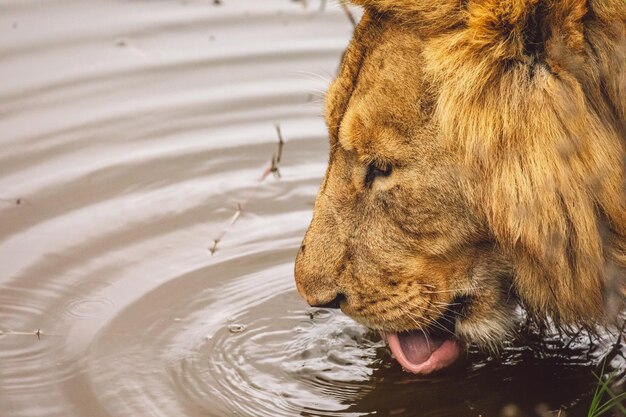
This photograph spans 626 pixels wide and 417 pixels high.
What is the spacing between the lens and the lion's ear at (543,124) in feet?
10.6

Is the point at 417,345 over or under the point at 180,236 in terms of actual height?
over

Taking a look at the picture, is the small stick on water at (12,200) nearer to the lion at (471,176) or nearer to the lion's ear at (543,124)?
the lion at (471,176)

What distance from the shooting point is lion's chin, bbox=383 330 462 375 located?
3986 millimetres

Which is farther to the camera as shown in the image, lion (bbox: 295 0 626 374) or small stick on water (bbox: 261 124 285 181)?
small stick on water (bbox: 261 124 285 181)

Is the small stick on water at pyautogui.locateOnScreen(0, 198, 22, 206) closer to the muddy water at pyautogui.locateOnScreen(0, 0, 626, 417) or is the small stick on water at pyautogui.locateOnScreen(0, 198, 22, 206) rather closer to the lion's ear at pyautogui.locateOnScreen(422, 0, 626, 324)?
the muddy water at pyautogui.locateOnScreen(0, 0, 626, 417)

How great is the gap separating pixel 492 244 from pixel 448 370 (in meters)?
0.72

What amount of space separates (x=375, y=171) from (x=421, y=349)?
68 cm

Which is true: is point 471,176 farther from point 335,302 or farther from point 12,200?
point 12,200

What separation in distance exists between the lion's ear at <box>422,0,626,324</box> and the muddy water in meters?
0.86

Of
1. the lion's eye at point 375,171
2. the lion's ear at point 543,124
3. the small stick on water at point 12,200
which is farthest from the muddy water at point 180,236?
the lion's ear at point 543,124

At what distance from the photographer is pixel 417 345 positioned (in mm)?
4020

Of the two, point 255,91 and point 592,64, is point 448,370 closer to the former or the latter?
point 592,64

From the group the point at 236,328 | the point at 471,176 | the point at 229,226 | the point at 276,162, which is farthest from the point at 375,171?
the point at 276,162

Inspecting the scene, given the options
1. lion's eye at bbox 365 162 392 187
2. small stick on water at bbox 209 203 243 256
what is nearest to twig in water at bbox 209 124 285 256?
small stick on water at bbox 209 203 243 256
